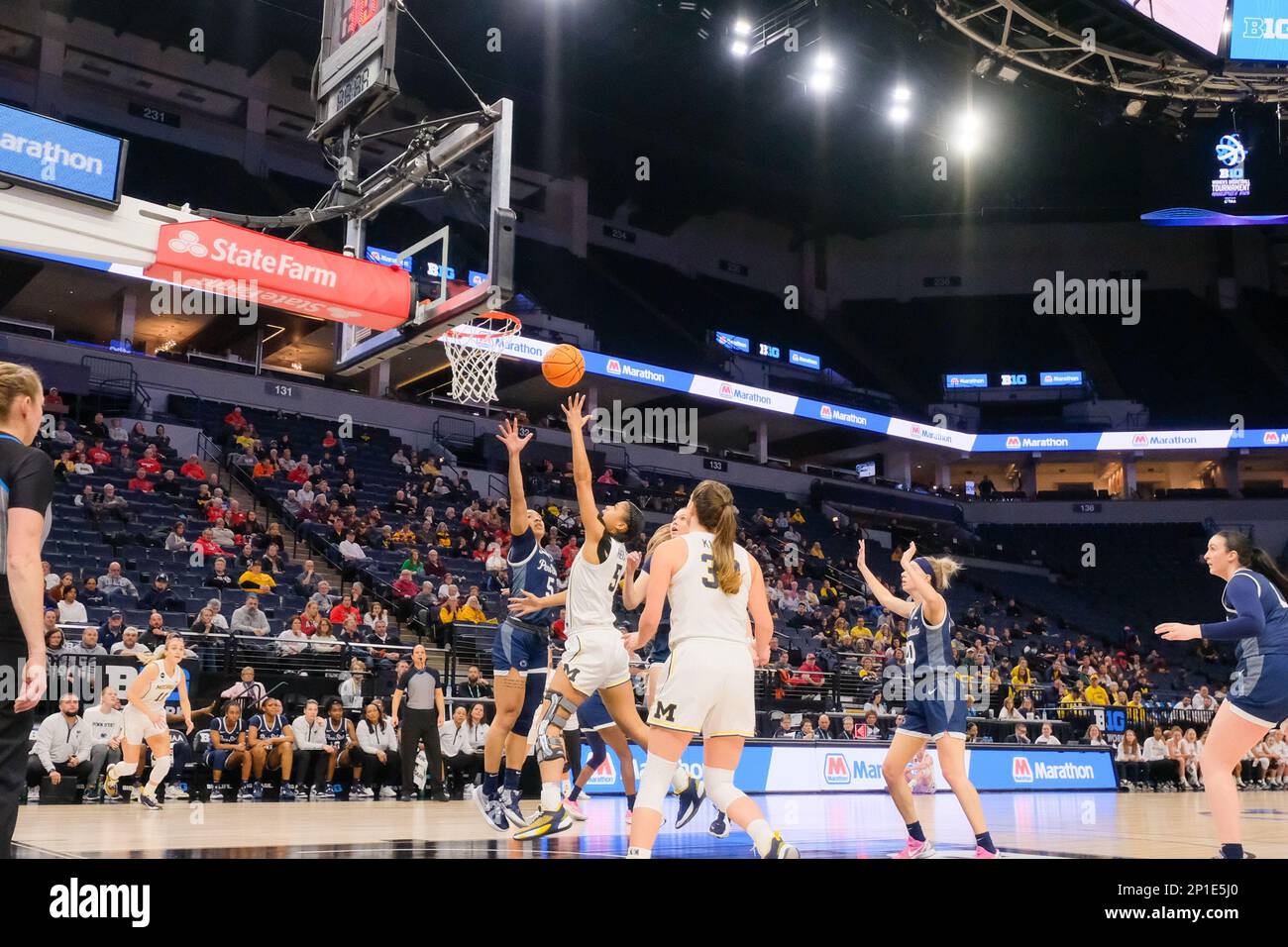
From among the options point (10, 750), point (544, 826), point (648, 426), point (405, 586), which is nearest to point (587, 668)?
point (544, 826)

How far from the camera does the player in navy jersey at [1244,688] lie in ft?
19.5

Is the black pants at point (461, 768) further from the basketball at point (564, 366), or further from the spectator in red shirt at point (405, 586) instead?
the basketball at point (564, 366)

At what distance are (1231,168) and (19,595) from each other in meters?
29.4

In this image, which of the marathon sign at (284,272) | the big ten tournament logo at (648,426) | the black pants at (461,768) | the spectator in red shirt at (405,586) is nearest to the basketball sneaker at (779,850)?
the marathon sign at (284,272)

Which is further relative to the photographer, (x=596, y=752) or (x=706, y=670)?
(x=596, y=752)

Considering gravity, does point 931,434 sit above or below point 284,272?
above

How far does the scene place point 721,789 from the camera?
203 inches

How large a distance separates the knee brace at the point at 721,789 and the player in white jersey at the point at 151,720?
7384 millimetres

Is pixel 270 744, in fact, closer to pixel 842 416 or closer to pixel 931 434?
pixel 842 416

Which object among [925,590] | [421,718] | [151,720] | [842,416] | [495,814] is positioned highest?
[842,416]

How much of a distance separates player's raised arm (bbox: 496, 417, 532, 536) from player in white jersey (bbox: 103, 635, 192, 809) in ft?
16.4

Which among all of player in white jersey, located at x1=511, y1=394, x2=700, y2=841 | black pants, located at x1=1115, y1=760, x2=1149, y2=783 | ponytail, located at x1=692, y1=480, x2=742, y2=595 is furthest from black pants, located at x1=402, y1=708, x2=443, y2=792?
black pants, located at x1=1115, y1=760, x2=1149, y2=783
